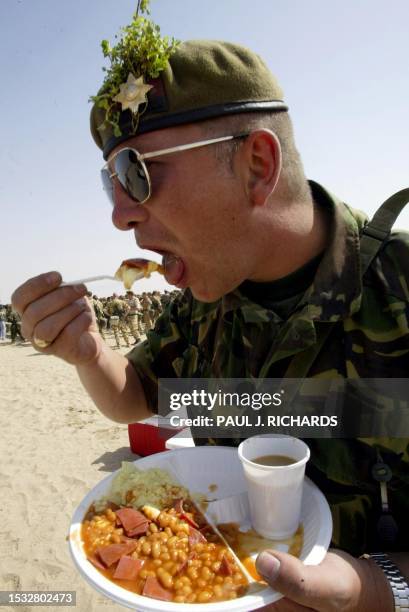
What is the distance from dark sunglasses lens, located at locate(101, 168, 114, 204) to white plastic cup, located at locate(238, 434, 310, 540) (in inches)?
47.0

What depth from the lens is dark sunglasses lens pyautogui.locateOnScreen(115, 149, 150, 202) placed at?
5.43 feet

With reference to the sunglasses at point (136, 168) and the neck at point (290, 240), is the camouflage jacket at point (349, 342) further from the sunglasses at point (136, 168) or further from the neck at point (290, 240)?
the sunglasses at point (136, 168)

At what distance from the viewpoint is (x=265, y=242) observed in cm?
182

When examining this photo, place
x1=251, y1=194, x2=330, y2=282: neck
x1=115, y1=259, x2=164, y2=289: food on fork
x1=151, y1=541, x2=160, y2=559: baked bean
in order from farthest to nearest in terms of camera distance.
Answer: x1=115, y1=259, x2=164, y2=289: food on fork < x1=251, y1=194, x2=330, y2=282: neck < x1=151, y1=541, x2=160, y2=559: baked bean

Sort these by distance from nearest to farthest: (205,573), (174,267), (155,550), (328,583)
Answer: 1. (328,583)
2. (205,573)
3. (155,550)
4. (174,267)

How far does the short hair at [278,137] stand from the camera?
1.65 m

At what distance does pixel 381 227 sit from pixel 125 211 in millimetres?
1087

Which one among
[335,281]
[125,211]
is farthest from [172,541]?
[125,211]

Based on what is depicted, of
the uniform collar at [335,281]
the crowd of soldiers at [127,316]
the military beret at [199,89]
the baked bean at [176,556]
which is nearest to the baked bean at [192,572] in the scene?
the baked bean at [176,556]

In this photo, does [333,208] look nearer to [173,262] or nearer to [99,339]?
[173,262]

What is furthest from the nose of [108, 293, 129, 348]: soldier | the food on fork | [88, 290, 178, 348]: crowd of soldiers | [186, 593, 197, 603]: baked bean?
[108, 293, 129, 348]: soldier

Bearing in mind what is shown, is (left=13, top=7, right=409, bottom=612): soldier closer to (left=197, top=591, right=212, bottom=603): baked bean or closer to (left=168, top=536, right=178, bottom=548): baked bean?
(left=197, top=591, right=212, bottom=603): baked bean

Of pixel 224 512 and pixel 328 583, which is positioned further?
pixel 224 512

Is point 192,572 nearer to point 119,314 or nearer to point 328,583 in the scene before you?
point 328,583
